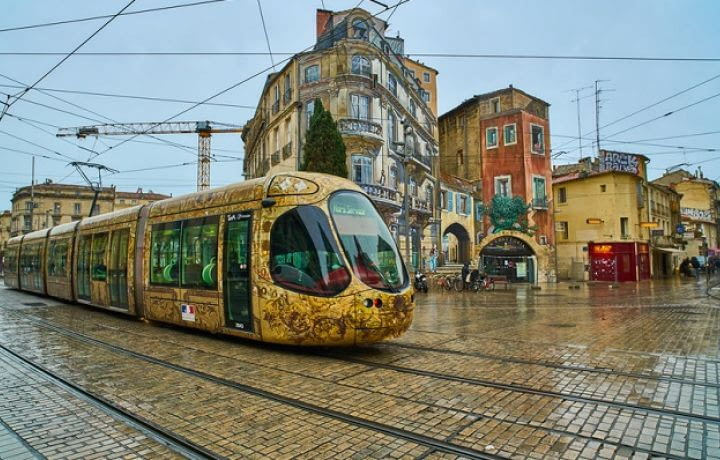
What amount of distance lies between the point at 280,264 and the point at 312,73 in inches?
894

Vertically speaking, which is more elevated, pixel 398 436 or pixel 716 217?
pixel 716 217

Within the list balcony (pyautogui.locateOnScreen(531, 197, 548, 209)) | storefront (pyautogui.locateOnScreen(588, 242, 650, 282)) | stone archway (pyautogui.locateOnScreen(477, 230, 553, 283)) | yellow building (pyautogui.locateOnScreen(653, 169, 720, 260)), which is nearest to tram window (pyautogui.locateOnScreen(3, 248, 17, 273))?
stone archway (pyautogui.locateOnScreen(477, 230, 553, 283))

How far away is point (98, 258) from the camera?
45.3ft

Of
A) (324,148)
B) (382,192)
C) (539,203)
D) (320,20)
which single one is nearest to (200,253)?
(324,148)

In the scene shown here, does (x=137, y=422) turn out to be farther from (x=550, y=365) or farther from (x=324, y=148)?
(x=324, y=148)

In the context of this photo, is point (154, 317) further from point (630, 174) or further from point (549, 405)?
point (630, 174)

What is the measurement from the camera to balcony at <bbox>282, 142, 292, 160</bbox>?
2920 centimetres

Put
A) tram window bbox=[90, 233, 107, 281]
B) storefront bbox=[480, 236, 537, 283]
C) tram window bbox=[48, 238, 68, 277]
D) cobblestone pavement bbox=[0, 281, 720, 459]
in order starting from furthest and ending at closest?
storefront bbox=[480, 236, 537, 283], tram window bbox=[48, 238, 68, 277], tram window bbox=[90, 233, 107, 281], cobblestone pavement bbox=[0, 281, 720, 459]

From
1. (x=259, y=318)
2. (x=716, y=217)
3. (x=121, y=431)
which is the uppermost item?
(x=716, y=217)

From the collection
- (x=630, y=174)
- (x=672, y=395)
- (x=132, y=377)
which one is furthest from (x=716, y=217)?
(x=132, y=377)

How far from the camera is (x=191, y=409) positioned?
5.17 m

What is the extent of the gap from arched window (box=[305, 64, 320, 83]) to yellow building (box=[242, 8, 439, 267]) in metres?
0.06

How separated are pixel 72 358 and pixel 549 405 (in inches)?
299

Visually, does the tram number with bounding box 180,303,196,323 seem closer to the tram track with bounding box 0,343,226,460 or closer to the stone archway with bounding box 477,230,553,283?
the tram track with bounding box 0,343,226,460
